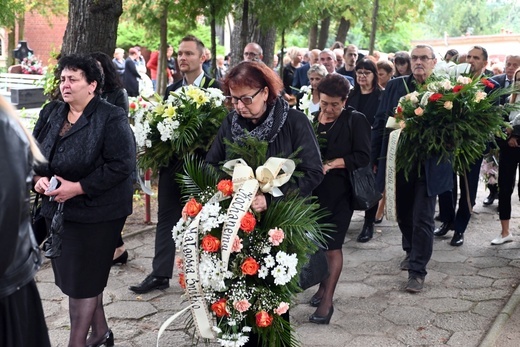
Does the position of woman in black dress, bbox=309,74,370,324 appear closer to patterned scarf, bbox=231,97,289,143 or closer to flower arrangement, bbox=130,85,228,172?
flower arrangement, bbox=130,85,228,172

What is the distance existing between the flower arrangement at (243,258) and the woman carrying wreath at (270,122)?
0.77 ft

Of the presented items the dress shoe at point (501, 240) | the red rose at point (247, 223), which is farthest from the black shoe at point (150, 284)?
the dress shoe at point (501, 240)

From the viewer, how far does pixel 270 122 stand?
456cm

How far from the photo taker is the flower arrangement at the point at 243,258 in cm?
415

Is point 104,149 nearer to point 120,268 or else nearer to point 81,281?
point 81,281

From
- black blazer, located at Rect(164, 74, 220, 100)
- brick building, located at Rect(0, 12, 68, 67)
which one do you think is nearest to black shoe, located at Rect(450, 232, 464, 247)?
black blazer, located at Rect(164, 74, 220, 100)

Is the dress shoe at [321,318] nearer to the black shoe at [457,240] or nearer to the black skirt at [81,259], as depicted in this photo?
the black skirt at [81,259]

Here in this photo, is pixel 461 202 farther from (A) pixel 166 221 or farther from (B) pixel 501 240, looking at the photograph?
(A) pixel 166 221

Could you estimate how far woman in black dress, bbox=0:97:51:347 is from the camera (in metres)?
2.51

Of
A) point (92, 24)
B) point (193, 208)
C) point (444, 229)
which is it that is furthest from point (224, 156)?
point (444, 229)

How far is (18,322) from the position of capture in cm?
281

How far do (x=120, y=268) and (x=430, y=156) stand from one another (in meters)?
3.13

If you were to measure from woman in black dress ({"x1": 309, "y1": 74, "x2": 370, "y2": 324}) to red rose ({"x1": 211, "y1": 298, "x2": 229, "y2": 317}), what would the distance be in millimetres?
1778

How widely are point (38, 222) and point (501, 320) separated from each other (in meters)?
3.62
